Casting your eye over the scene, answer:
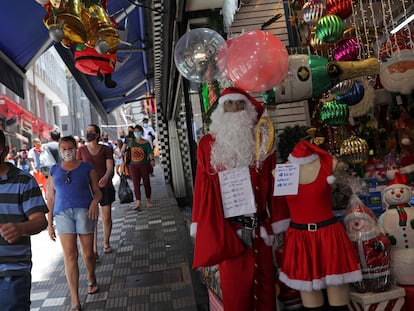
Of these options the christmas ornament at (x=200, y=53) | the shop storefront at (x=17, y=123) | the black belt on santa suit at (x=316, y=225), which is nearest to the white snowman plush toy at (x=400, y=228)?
the black belt on santa suit at (x=316, y=225)

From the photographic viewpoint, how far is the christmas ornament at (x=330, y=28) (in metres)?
2.95

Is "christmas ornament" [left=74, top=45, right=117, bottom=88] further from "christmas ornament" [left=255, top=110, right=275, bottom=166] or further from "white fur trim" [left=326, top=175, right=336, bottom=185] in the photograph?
"white fur trim" [left=326, top=175, right=336, bottom=185]

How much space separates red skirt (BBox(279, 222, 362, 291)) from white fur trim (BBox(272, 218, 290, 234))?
16 centimetres

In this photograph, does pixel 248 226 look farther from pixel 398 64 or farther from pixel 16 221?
pixel 398 64

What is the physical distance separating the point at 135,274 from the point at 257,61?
2.93m

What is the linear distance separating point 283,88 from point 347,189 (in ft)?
2.70

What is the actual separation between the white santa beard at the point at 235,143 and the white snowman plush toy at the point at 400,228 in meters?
1.02

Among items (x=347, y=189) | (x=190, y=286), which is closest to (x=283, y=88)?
(x=347, y=189)

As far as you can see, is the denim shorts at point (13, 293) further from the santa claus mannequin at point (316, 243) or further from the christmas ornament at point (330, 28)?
the christmas ornament at point (330, 28)

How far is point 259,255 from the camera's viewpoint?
229cm

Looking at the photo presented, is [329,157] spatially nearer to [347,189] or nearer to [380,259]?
[347,189]

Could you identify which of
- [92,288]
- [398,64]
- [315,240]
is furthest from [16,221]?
[398,64]

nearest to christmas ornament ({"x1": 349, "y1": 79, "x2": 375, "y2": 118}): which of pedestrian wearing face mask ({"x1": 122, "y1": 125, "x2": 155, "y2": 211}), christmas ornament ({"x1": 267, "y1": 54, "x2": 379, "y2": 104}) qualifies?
christmas ornament ({"x1": 267, "y1": 54, "x2": 379, "y2": 104})

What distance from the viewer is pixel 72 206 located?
11.1 ft
